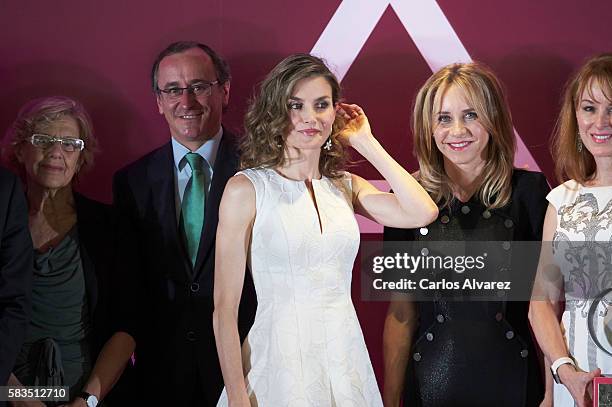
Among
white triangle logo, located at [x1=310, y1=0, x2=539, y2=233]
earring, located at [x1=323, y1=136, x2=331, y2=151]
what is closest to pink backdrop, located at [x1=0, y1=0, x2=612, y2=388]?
white triangle logo, located at [x1=310, y1=0, x2=539, y2=233]

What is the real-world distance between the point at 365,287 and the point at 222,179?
0.87 m

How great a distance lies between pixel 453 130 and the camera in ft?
12.3

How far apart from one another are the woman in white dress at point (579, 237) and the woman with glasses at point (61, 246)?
1.85 metres

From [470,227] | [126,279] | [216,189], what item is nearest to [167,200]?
[216,189]

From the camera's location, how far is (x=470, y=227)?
379 centimetres

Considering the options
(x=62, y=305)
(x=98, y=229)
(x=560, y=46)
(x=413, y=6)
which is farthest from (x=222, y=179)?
(x=560, y=46)

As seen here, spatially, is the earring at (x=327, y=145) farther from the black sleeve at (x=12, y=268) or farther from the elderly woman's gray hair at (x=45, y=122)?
the black sleeve at (x=12, y=268)

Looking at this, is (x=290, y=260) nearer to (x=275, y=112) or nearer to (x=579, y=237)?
(x=275, y=112)

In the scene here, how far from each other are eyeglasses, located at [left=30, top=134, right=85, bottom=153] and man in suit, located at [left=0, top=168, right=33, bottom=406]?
430mm

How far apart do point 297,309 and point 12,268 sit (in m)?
1.08

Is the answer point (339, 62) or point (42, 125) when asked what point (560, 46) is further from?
point (42, 125)

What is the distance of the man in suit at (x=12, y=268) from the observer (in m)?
3.43

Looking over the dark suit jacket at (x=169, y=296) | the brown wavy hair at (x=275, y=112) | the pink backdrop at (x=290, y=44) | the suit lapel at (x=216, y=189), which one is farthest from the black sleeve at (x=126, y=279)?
the brown wavy hair at (x=275, y=112)

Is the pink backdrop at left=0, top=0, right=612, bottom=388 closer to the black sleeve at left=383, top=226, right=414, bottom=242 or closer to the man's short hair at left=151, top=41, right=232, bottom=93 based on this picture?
the man's short hair at left=151, top=41, right=232, bottom=93
